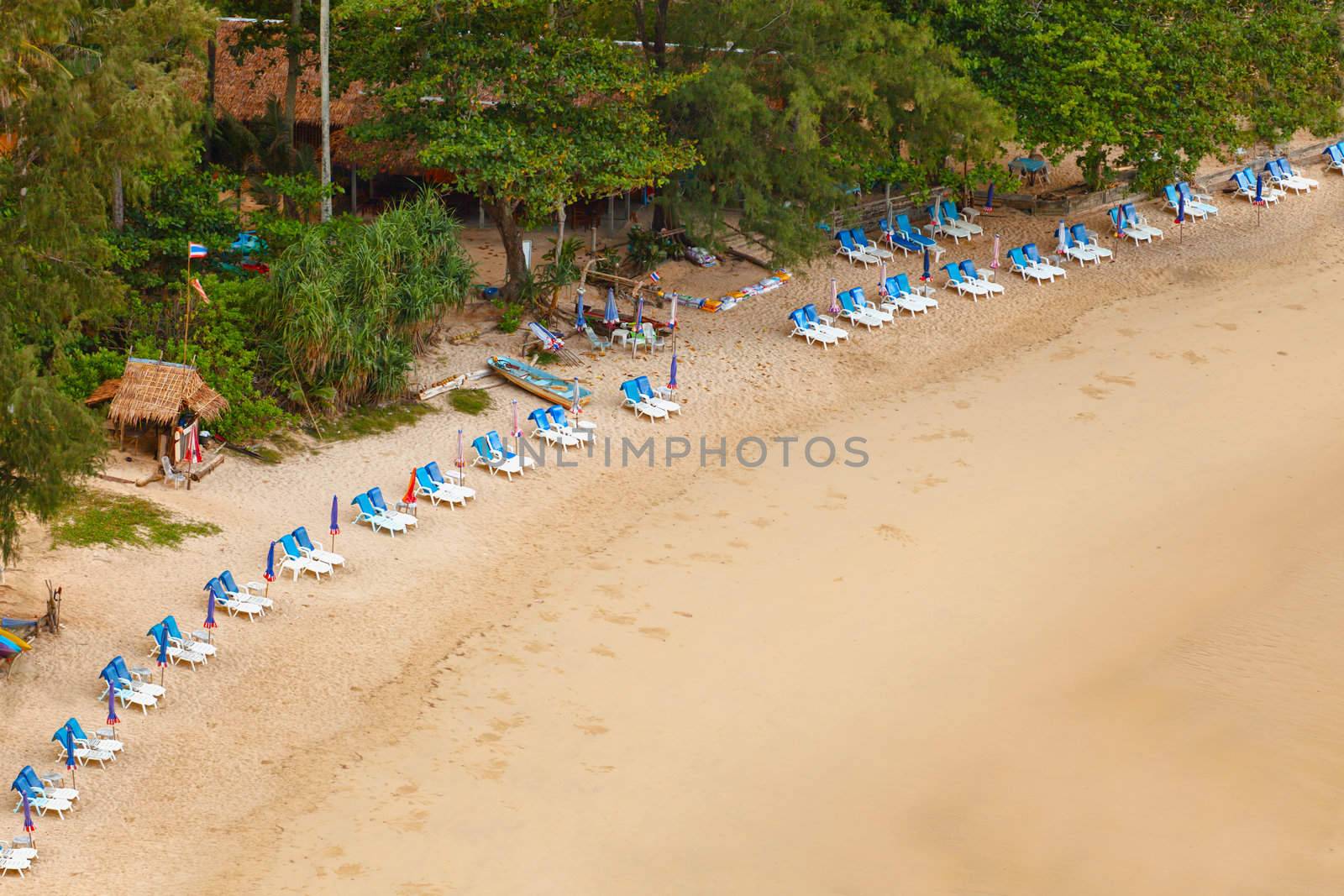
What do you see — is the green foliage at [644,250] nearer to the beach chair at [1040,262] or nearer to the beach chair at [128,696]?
the beach chair at [1040,262]

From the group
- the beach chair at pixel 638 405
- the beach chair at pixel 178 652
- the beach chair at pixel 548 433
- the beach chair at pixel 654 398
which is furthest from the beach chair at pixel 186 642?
the beach chair at pixel 654 398

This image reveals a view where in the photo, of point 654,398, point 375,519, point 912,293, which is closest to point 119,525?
point 375,519

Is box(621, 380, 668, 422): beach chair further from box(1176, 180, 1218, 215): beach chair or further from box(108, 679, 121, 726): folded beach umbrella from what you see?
Result: box(1176, 180, 1218, 215): beach chair

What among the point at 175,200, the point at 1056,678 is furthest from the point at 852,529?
the point at 175,200

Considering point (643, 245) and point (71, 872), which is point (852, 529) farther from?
point (71, 872)

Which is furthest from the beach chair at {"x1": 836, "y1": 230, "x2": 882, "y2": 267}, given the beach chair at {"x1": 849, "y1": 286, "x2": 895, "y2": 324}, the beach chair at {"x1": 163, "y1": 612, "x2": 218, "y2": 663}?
the beach chair at {"x1": 163, "y1": 612, "x2": 218, "y2": 663}
